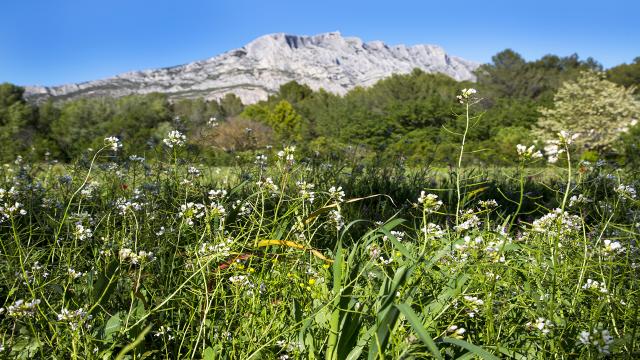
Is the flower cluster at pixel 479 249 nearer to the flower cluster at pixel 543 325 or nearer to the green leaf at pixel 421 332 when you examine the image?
the flower cluster at pixel 543 325

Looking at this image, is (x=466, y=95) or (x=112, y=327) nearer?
(x=112, y=327)

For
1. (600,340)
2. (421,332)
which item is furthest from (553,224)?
(421,332)

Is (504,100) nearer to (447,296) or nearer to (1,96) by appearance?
(447,296)

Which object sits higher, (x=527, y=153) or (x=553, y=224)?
(x=527, y=153)

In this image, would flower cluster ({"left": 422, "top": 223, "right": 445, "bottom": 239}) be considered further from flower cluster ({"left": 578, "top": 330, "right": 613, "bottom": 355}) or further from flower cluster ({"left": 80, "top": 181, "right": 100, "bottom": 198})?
flower cluster ({"left": 80, "top": 181, "right": 100, "bottom": 198})

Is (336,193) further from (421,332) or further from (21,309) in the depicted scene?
(21,309)

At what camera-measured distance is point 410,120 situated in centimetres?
4378

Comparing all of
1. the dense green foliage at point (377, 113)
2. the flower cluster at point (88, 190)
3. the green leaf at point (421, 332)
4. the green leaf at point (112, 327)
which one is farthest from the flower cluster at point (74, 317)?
the dense green foliage at point (377, 113)

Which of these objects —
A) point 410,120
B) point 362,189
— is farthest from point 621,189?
point 410,120

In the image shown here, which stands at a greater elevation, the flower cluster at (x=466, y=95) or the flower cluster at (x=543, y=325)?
the flower cluster at (x=466, y=95)

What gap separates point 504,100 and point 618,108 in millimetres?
13965

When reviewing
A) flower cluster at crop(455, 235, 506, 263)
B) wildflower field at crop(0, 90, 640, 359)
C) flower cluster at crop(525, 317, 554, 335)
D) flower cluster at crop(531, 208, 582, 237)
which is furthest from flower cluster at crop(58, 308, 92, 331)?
flower cluster at crop(531, 208, 582, 237)

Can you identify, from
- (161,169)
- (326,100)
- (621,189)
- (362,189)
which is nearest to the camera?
(621,189)

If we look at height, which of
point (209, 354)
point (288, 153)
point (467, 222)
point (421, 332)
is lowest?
point (209, 354)
